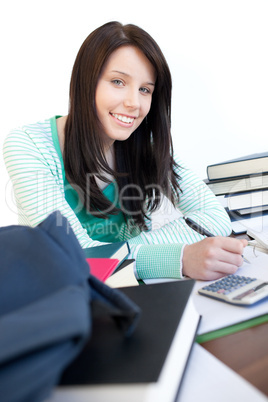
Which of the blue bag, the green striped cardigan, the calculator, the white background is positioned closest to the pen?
the green striped cardigan

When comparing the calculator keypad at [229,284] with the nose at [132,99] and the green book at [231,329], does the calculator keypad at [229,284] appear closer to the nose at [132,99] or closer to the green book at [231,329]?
the green book at [231,329]


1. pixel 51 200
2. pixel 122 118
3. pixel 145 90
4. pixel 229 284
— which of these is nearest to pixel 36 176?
pixel 51 200

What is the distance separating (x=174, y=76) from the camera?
62.6 inches

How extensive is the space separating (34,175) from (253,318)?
0.62 metres

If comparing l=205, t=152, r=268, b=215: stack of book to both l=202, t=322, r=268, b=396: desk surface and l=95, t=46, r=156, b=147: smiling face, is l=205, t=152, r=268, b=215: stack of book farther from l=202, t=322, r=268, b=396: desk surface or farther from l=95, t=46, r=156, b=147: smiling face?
l=202, t=322, r=268, b=396: desk surface

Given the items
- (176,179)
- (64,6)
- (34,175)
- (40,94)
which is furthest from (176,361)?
(64,6)

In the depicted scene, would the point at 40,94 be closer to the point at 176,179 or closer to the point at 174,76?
the point at 174,76

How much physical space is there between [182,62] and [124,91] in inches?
28.9

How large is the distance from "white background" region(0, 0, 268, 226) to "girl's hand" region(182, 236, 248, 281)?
1066mm

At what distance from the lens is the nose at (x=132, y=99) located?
3.10 feet

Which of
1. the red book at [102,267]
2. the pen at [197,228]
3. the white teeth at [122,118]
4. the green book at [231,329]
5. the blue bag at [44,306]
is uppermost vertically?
the white teeth at [122,118]

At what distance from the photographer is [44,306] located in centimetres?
24

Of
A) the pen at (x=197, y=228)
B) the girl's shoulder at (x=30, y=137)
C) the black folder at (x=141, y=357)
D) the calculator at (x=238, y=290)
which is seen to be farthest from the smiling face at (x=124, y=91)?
the black folder at (x=141, y=357)

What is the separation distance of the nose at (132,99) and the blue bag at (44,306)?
0.66 meters
